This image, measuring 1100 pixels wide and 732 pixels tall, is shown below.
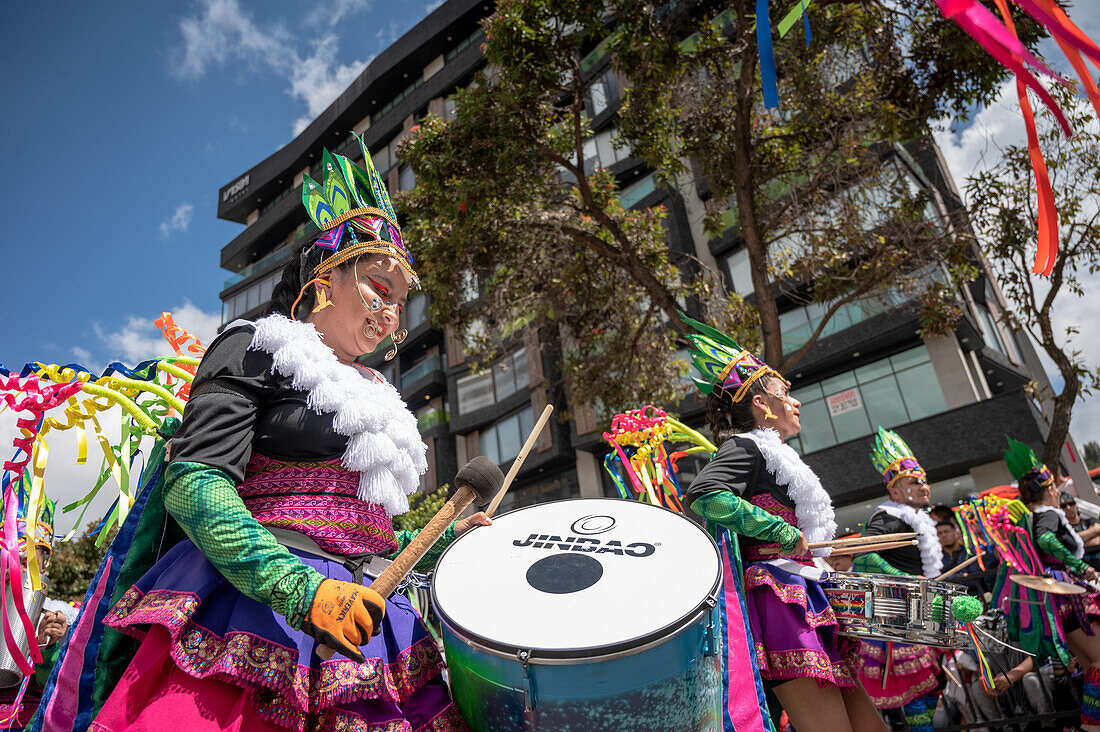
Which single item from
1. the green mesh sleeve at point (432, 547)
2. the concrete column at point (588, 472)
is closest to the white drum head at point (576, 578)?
the green mesh sleeve at point (432, 547)

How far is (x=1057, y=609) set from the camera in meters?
5.17

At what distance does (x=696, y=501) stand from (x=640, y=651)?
153 cm

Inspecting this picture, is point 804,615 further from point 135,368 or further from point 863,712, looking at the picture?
point 135,368

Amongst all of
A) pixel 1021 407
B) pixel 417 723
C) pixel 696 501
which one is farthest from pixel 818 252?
pixel 1021 407

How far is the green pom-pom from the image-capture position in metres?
2.85

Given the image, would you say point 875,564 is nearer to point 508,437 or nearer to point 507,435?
point 508,437

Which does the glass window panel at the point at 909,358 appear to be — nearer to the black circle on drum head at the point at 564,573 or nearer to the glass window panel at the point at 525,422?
the glass window panel at the point at 525,422

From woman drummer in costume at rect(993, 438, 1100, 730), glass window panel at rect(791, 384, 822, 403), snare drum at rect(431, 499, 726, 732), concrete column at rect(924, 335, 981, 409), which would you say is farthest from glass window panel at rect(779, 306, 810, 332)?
snare drum at rect(431, 499, 726, 732)

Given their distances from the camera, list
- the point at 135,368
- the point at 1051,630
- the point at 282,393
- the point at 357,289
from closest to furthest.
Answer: the point at 282,393 → the point at 357,289 → the point at 135,368 → the point at 1051,630

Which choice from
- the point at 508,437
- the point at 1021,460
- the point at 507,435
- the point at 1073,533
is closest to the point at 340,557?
the point at 1073,533

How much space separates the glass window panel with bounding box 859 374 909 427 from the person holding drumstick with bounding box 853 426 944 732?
41.0ft

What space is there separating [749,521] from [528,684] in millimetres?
1578

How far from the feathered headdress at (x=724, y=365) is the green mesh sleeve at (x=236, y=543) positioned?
8.23ft

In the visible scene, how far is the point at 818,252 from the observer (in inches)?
304
